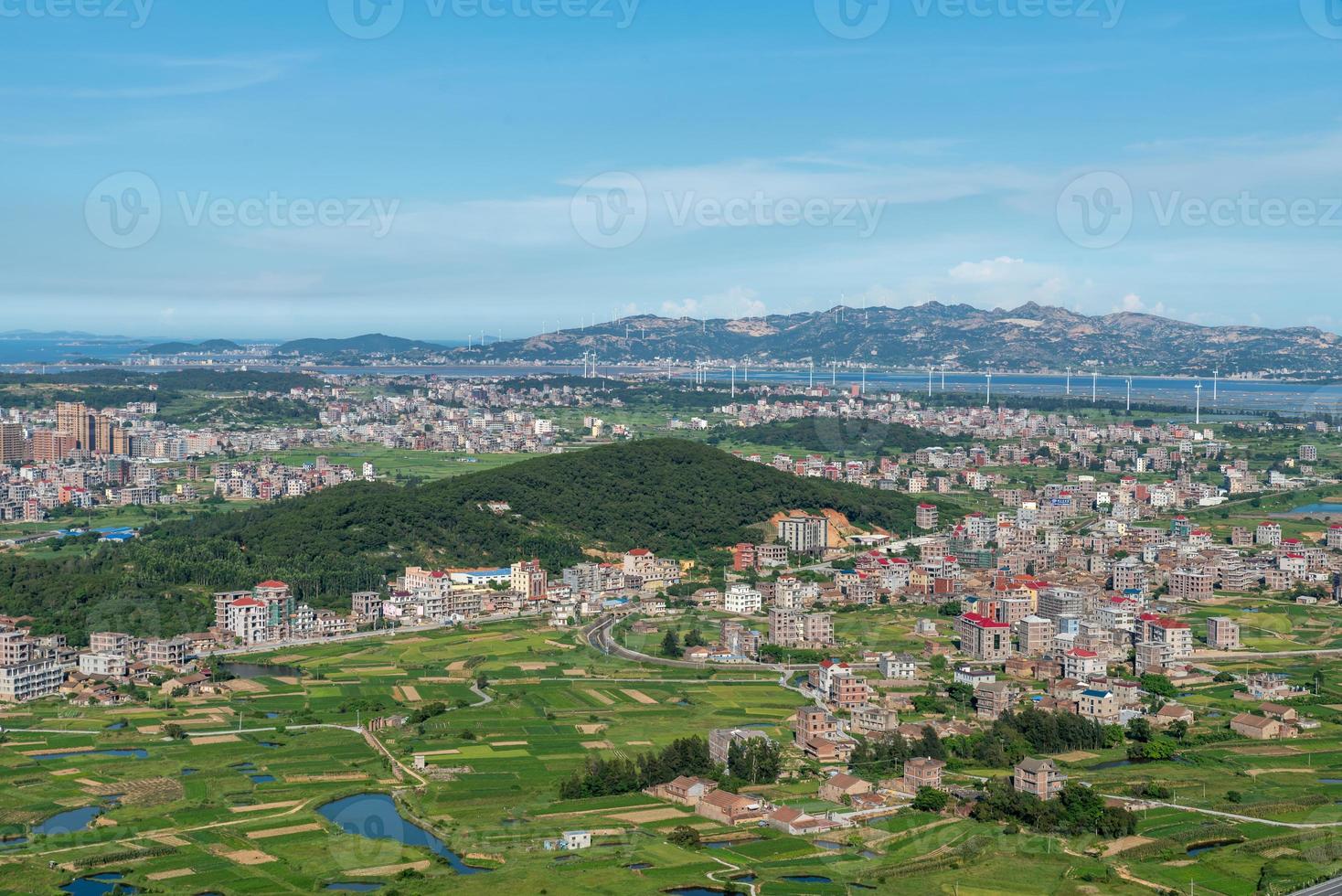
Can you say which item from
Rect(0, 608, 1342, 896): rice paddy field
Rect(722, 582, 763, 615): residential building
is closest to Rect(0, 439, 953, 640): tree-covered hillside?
Rect(722, 582, 763, 615): residential building

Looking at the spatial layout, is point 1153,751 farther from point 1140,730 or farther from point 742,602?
point 742,602

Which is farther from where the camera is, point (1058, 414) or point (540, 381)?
point (540, 381)

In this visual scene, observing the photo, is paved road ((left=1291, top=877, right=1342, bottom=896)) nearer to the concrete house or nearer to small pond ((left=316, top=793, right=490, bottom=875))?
the concrete house

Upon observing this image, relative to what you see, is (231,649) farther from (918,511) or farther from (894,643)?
(918,511)

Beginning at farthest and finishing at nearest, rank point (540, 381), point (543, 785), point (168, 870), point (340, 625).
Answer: point (540, 381)
point (340, 625)
point (543, 785)
point (168, 870)

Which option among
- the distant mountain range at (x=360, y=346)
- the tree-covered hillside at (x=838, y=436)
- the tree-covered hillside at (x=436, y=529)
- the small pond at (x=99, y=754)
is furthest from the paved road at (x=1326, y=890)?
the distant mountain range at (x=360, y=346)

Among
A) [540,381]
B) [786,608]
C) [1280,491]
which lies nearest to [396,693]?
[786,608]
